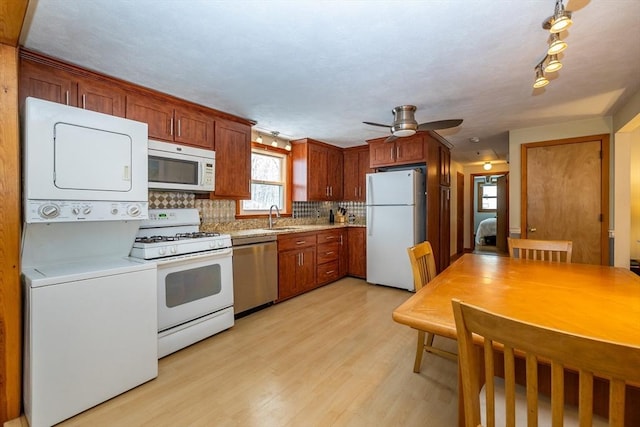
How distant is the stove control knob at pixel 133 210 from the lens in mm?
2054

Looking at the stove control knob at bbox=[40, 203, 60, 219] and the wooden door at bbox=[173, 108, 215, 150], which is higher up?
the wooden door at bbox=[173, 108, 215, 150]

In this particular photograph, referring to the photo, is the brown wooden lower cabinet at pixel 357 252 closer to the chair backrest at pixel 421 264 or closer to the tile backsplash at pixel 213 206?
the tile backsplash at pixel 213 206

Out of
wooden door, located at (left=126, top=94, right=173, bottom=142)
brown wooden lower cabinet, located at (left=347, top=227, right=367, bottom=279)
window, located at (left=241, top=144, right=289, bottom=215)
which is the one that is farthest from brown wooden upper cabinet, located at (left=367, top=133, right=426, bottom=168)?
wooden door, located at (left=126, top=94, right=173, bottom=142)

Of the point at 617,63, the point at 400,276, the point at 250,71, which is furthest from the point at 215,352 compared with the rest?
the point at 617,63

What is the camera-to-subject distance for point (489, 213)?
925cm

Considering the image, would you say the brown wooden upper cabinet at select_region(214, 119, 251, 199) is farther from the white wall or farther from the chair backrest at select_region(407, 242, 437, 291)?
the white wall

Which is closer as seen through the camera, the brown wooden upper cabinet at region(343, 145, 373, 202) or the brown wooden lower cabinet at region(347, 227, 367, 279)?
the brown wooden lower cabinet at region(347, 227, 367, 279)

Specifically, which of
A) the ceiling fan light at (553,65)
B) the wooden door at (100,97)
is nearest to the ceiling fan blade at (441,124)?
the ceiling fan light at (553,65)

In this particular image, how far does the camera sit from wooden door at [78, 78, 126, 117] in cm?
221

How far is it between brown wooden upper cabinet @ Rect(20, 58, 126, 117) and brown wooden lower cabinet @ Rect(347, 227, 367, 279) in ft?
11.2

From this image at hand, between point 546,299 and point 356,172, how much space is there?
391 centimetres

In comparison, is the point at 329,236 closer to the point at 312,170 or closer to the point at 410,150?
the point at 312,170

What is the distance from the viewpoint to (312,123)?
11.9 feet

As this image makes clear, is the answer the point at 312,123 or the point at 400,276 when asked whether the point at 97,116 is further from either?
the point at 400,276
